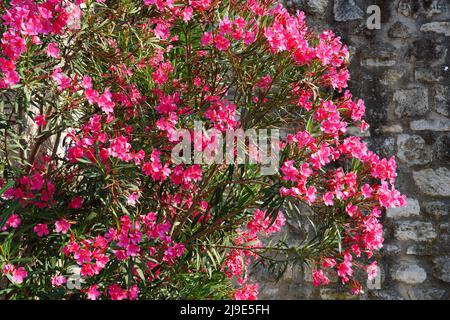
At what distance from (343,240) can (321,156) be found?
429 millimetres

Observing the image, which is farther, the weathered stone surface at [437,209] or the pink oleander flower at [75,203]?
the weathered stone surface at [437,209]

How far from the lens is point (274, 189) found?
76.5 inches

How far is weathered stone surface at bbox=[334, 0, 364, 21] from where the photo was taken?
3.34m

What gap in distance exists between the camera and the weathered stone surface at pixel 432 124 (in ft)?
10.9

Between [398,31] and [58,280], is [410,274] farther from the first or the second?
[58,280]

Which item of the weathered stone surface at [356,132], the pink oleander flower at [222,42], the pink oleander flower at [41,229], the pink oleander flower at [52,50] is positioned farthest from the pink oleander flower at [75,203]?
the weathered stone surface at [356,132]

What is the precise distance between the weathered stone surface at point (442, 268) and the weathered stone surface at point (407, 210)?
0.92ft

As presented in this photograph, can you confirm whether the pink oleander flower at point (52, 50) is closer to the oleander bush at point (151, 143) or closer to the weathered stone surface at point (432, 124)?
the oleander bush at point (151, 143)

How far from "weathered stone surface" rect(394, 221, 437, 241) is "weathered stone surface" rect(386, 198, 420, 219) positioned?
45 mm

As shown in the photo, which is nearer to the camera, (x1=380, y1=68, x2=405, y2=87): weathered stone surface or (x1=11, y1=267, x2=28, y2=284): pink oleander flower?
(x1=11, y1=267, x2=28, y2=284): pink oleander flower

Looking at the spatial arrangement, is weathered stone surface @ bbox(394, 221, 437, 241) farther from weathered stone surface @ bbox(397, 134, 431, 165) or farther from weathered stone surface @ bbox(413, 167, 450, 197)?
weathered stone surface @ bbox(397, 134, 431, 165)

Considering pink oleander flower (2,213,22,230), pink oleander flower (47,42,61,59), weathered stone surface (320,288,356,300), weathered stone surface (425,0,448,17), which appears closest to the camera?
pink oleander flower (47,42,61,59)

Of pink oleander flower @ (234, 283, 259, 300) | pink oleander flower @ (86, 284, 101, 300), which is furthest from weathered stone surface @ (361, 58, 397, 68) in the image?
pink oleander flower @ (86, 284, 101, 300)
